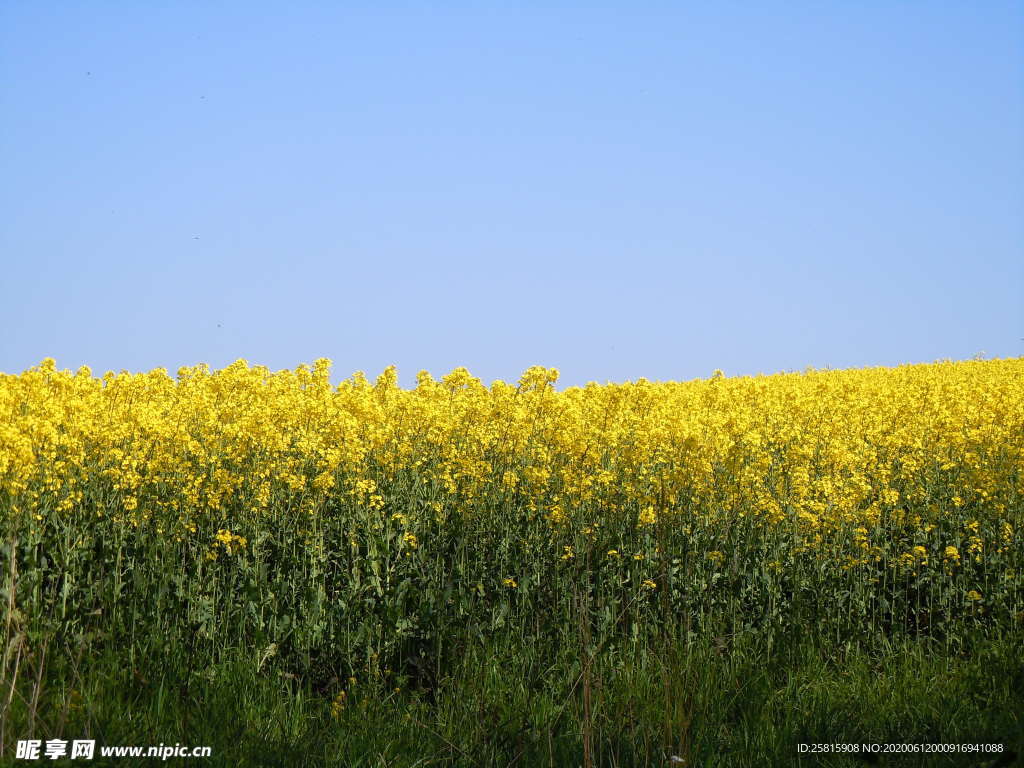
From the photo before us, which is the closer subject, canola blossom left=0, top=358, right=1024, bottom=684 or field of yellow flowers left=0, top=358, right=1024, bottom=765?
field of yellow flowers left=0, top=358, right=1024, bottom=765

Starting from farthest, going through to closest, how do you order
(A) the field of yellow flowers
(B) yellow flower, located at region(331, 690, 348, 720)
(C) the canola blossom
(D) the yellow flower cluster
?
(D) the yellow flower cluster, (C) the canola blossom, (A) the field of yellow flowers, (B) yellow flower, located at region(331, 690, 348, 720)

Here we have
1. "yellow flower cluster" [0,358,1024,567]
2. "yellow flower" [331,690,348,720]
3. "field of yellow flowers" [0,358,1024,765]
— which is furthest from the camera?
"yellow flower cluster" [0,358,1024,567]

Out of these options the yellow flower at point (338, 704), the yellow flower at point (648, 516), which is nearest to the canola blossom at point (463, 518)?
the yellow flower at point (648, 516)

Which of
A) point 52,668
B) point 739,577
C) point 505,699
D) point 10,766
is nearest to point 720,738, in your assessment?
point 505,699

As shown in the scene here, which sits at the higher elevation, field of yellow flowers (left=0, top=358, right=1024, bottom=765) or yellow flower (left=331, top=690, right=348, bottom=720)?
field of yellow flowers (left=0, top=358, right=1024, bottom=765)

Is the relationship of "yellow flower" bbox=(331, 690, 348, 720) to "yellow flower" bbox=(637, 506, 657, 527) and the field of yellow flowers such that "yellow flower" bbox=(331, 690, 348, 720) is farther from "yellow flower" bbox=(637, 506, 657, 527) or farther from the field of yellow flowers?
"yellow flower" bbox=(637, 506, 657, 527)

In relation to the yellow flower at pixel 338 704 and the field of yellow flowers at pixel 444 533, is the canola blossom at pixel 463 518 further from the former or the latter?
the yellow flower at pixel 338 704

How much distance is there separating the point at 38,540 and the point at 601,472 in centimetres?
352

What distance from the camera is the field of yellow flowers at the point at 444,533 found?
17.8 feet

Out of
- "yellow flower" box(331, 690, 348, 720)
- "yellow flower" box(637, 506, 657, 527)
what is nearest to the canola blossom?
"yellow flower" box(637, 506, 657, 527)

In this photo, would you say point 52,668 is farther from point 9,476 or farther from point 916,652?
point 916,652

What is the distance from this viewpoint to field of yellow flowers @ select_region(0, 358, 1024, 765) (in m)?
5.44

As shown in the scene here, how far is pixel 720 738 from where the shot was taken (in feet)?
15.2

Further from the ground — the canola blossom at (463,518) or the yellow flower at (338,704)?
the canola blossom at (463,518)
